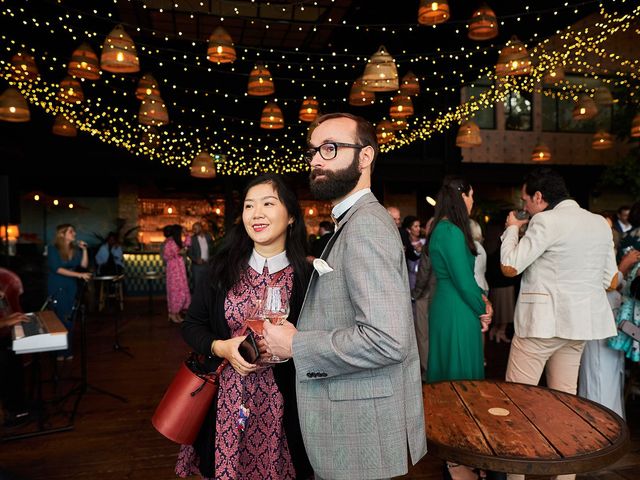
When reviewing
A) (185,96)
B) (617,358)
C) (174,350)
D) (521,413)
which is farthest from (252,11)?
(521,413)

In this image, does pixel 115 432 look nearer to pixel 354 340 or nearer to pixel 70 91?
pixel 354 340

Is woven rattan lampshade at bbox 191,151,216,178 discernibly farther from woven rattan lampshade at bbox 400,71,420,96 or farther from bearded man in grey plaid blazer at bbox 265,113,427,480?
bearded man in grey plaid blazer at bbox 265,113,427,480

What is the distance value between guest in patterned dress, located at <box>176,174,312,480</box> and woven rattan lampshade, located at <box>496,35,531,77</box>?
11.9 feet

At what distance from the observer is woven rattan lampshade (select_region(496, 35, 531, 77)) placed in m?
4.75

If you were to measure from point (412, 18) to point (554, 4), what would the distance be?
1.61 meters

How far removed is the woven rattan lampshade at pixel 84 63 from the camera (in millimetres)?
4782

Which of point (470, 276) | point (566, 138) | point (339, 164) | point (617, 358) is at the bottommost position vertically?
point (617, 358)

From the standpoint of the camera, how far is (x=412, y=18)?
6.14 metres

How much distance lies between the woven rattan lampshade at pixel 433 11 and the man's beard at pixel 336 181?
315 centimetres

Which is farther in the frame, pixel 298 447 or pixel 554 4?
pixel 554 4

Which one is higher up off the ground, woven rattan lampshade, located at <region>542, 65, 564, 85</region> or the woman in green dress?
woven rattan lampshade, located at <region>542, 65, 564, 85</region>

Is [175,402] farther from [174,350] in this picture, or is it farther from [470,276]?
[174,350]

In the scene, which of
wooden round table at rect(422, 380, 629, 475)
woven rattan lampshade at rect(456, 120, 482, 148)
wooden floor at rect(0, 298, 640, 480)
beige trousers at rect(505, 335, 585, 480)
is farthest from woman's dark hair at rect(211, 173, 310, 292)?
woven rattan lampshade at rect(456, 120, 482, 148)

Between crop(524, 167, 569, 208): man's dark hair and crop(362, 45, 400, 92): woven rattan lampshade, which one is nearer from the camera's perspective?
crop(524, 167, 569, 208): man's dark hair
